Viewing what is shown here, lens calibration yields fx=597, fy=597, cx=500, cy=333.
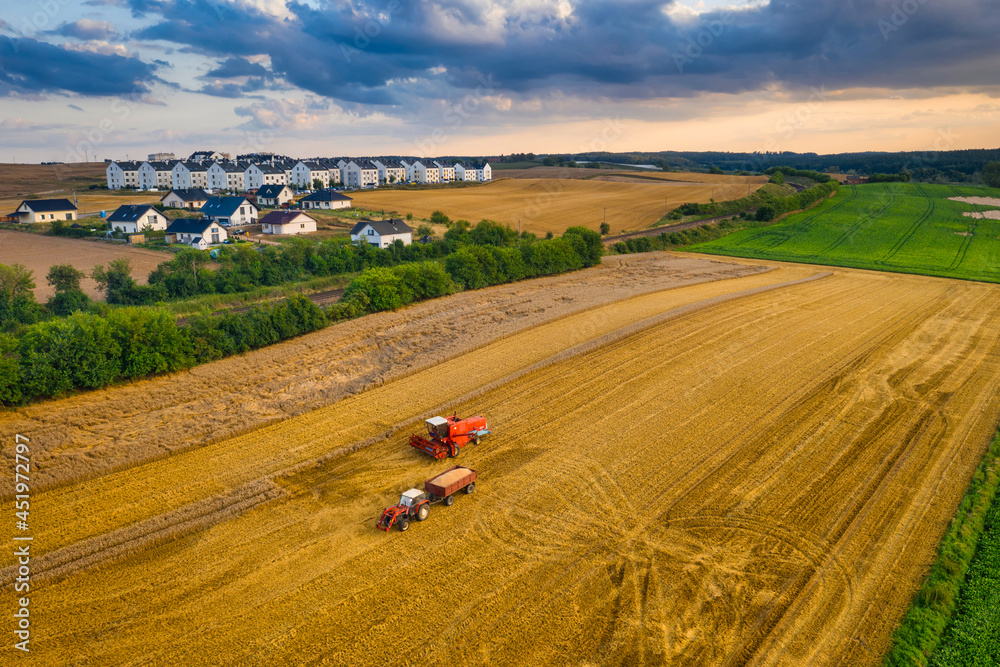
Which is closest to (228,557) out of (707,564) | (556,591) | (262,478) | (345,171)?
(262,478)

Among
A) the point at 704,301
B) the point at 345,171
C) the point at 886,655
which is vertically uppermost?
the point at 345,171

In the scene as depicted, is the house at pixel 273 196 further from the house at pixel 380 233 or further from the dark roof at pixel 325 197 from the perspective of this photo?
the house at pixel 380 233

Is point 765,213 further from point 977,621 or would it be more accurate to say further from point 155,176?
point 155,176

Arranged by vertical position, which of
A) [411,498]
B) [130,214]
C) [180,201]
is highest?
[180,201]

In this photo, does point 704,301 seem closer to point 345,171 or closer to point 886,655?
point 886,655

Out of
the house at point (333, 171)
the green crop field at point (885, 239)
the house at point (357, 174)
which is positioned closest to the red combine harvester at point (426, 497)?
the green crop field at point (885, 239)

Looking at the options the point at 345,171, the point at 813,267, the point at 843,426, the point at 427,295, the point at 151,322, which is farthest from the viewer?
the point at 345,171

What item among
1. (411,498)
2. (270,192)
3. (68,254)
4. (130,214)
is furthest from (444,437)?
(270,192)

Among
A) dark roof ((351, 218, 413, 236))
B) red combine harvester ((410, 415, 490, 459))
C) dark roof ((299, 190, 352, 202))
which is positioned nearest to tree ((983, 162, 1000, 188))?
dark roof ((351, 218, 413, 236))
